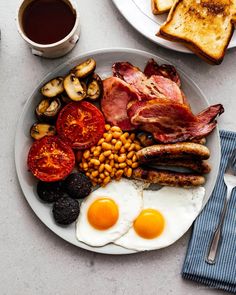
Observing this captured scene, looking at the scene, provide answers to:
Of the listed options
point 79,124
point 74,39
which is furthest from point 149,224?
point 74,39

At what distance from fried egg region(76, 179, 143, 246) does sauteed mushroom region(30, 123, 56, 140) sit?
35cm

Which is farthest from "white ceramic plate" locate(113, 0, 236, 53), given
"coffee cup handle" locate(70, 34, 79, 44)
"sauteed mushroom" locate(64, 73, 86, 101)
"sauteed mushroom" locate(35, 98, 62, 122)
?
"sauteed mushroom" locate(35, 98, 62, 122)

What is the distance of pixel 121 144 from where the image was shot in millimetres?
2322

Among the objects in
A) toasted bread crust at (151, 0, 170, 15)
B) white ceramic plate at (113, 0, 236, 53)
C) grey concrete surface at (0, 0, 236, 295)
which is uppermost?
toasted bread crust at (151, 0, 170, 15)

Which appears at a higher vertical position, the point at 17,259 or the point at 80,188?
the point at 80,188

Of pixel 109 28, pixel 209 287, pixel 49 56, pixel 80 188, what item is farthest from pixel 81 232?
pixel 109 28

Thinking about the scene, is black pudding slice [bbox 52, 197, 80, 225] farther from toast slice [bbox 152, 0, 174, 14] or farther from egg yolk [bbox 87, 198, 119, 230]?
toast slice [bbox 152, 0, 174, 14]

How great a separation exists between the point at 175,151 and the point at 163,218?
14.0 inches

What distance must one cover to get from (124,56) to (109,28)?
19 centimetres

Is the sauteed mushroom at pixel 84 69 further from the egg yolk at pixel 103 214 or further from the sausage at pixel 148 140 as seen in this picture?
the egg yolk at pixel 103 214

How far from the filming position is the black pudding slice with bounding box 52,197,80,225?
2311 mm

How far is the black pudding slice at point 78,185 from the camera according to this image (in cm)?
230

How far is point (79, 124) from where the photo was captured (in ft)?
7.56

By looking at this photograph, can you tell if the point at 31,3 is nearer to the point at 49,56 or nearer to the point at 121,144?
the point at 49,56
